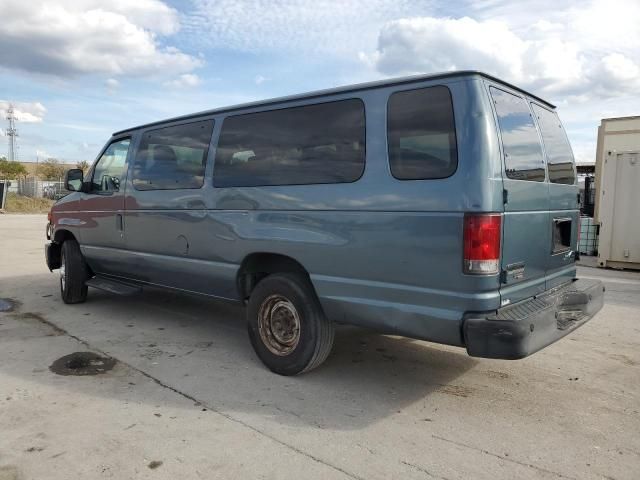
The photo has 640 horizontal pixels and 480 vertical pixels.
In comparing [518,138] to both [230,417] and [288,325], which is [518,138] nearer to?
[288,325]

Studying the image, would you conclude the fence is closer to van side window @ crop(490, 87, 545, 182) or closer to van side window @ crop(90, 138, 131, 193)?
van side window @ crop(90, 138, 131, 193)

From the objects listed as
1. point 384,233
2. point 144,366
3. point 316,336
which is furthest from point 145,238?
point 384,233

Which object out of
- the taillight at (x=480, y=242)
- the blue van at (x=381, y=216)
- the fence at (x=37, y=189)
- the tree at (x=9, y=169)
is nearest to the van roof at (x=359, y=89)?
the blue van at (x=381, y=216)

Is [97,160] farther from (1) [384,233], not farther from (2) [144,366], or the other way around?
(1) [384,233]

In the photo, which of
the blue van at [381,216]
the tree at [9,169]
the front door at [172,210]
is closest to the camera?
the blue van at [381,216]

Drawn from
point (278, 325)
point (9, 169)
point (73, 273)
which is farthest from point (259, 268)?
point (9, 169)

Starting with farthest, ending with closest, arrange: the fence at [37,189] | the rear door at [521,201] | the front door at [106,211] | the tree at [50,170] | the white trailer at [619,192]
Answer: the tree at [50,170] < the fence at [37,189] < the white trailer at [619,192] < the front door at [106,211] < the rear door at [521,201]

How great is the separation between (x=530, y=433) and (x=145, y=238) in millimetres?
3997

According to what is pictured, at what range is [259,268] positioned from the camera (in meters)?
4.50

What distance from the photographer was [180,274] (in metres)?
5.08

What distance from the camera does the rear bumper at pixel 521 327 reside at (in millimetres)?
3111

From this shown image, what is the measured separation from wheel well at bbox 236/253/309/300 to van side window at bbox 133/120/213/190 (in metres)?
A: 0.93

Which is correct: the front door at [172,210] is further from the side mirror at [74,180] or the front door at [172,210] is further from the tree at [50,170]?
the tree at [50,170]

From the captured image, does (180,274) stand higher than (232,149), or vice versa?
(232,149)
